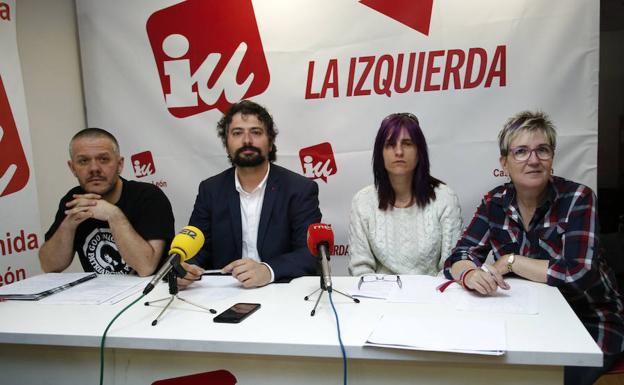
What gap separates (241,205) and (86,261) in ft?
2.52

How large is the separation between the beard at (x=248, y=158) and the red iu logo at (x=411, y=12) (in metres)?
1.23

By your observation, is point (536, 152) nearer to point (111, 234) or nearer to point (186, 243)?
point (186, 243)

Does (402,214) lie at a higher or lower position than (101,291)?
higher

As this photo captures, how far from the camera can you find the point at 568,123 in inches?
105

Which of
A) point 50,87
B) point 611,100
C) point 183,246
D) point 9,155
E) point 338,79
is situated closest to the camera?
point 183,246

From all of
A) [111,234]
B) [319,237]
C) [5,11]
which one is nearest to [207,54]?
[5,11]

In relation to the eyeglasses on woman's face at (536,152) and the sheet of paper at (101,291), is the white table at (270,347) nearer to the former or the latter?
the sheet of paper at (101,291)

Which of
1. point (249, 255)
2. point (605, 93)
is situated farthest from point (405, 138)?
point (605, 93)

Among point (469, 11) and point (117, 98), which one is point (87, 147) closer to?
point (117, 98)

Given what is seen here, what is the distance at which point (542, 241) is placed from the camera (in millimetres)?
1762

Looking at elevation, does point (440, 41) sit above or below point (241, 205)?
above

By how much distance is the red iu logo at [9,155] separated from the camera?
105 inches

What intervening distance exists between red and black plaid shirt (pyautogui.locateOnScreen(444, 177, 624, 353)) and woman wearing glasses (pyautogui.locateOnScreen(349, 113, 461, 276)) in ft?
1.07

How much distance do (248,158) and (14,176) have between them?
1455mm
